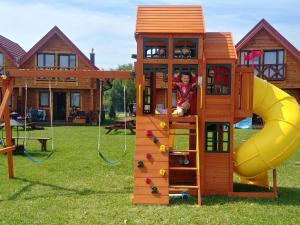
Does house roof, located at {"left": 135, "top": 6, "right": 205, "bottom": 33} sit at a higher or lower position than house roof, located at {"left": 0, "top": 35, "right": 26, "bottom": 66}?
lower

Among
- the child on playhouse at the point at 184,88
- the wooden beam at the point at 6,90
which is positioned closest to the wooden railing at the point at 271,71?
the child on playhouse at the point at 184,88

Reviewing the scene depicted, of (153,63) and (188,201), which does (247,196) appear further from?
(153,63)

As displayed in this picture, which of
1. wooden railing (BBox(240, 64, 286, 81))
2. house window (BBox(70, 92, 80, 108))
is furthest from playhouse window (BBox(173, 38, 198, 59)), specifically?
house window (BBox(70, 92, 80, 108))

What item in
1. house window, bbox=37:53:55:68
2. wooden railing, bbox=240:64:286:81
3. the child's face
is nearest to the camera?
the child's face

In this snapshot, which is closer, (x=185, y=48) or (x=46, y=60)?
(x=185, y=48)

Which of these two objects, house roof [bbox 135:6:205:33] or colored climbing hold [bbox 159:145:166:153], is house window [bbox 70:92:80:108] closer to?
house roof [bbox 135:6:205:33]

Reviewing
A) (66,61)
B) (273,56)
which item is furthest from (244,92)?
(66,61)

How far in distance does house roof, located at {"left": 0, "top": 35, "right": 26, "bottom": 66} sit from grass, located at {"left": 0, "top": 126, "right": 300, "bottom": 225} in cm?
2398

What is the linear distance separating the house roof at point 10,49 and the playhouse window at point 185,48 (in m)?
27.8

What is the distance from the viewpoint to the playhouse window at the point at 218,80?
360 inches

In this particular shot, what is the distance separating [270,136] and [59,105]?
29.2 m

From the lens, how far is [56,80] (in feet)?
113

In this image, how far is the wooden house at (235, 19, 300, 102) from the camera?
32.6 meters

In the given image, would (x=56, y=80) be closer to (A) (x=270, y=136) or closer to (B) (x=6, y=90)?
(B) (x=6, y=90)
